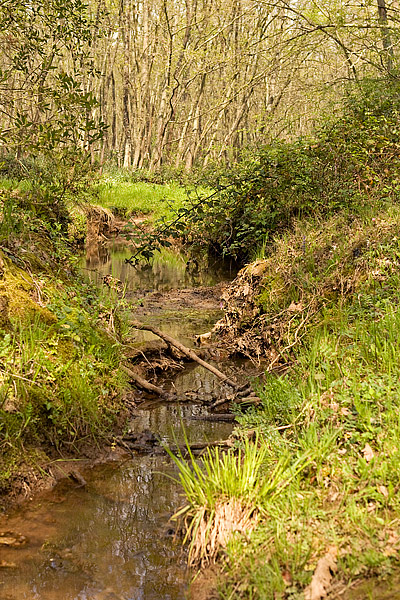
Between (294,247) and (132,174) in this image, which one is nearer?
(294,247)

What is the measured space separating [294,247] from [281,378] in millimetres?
2961

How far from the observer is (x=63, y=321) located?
16.4 ft

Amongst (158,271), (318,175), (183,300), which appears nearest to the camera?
(318,175)

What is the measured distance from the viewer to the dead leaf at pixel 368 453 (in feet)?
10.7

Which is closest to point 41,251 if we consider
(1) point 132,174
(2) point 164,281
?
(2) point 164,281

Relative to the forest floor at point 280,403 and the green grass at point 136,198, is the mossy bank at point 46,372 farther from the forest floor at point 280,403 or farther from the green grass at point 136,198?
the green grass at point 136,198

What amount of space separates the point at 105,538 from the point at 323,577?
1462mm

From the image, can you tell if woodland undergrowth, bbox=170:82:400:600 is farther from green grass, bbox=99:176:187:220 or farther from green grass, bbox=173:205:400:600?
green grass, bbox=99:176:187:220

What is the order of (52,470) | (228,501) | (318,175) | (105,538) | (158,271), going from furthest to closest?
(158,271) → (318,175) → (52,470) → (105,538) → (228,501)

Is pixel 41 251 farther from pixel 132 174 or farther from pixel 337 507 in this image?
pixel 132 174

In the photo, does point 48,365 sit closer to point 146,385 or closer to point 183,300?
point 146,385

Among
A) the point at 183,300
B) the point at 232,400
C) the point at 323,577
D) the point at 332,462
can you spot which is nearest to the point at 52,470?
the point at 232,400

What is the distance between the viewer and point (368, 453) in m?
3.28

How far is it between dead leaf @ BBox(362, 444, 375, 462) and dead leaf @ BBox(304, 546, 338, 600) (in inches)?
26.4
